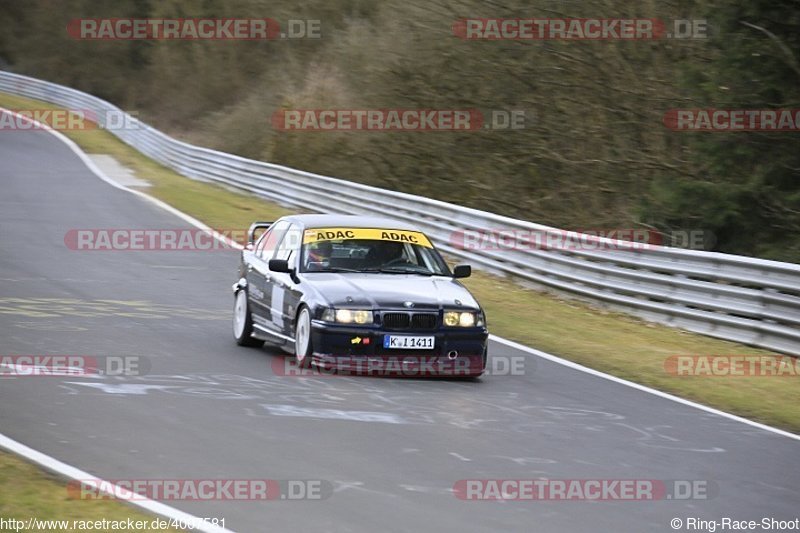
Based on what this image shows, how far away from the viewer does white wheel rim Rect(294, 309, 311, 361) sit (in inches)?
444

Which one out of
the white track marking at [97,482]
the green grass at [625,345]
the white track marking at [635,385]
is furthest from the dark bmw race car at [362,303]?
the white track marking at [97,482]

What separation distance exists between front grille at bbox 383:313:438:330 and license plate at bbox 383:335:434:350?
9 centimetres

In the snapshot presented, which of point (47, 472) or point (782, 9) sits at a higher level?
point (782, 9)

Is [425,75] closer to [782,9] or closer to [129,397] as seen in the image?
[782,9]

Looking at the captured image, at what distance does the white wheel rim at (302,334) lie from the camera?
11266 mm

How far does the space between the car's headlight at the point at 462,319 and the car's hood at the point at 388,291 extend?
3.4 inches

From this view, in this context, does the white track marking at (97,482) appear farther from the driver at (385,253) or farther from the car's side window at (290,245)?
the driver at (385,253)

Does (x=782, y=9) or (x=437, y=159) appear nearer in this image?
(x=782, y=9)

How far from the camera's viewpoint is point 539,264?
1903 centimetres

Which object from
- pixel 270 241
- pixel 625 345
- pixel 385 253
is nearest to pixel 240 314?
pixel 270 241

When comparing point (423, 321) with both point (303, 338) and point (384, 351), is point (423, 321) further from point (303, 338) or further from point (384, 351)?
point (303, 338)

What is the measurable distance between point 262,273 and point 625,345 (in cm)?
428

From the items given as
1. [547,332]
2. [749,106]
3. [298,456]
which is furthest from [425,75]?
[298,456]

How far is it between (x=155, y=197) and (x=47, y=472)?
2145 cm
